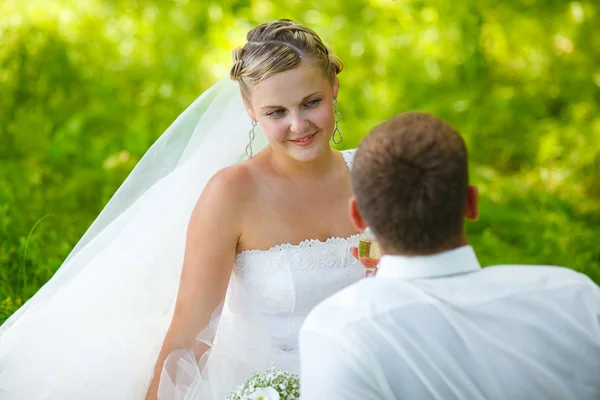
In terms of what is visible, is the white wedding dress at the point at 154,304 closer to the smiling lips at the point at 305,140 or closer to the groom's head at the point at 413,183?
the smiling lips at the point at 305,140

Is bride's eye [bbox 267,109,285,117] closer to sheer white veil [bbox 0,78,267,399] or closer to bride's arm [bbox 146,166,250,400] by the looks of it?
bride's arm [bbox 146,166,250,400]

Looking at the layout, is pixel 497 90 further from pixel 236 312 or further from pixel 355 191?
pixel 355 191

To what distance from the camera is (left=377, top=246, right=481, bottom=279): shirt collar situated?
5.92ft

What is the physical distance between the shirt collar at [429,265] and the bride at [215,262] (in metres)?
1.24

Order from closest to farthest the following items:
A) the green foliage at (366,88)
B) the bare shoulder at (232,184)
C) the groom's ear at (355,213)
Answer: the groom's ear at (355,213) < the bare shoulder at (232,184) < the green foliage at (366,88)

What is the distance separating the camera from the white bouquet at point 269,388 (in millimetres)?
2242

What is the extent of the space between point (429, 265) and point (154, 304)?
1.77 meters

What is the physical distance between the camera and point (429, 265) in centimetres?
180

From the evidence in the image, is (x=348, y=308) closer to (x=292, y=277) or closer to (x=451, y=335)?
(x=451, y=335)

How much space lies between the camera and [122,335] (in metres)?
3.22

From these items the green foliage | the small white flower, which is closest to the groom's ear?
the small white flower

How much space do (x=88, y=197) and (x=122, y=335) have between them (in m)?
2.58

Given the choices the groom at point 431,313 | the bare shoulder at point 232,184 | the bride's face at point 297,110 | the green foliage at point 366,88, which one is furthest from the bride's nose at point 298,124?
the green foliage at point 366,88

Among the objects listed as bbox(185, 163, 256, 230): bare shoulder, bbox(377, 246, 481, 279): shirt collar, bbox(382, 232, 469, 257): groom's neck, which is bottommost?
bbox(377, 246, 481, 279): shirt collar
